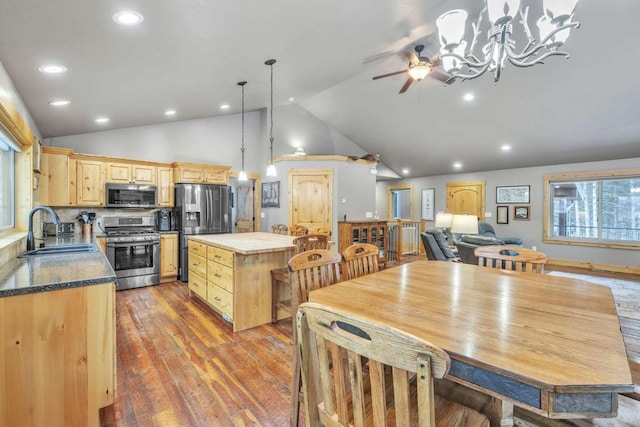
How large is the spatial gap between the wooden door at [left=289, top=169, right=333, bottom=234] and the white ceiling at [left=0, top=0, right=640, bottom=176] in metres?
1.63

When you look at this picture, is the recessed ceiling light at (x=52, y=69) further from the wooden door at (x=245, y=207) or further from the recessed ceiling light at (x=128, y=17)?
the wooden door at (x=245, y=207)

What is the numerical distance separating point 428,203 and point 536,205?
108 inches

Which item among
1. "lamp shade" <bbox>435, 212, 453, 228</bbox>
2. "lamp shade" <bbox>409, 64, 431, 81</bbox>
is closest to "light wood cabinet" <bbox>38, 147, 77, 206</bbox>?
"lamp shade" <bbox>409, 64, 431, 81</bbox>

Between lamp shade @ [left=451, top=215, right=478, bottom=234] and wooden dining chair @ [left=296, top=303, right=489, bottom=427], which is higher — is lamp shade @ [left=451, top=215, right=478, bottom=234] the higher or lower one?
the higher one

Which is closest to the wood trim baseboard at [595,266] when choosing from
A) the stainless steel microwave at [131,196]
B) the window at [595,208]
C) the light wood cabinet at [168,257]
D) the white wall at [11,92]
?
the window at [595,208]

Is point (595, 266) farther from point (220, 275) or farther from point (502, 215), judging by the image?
point (220, 275)

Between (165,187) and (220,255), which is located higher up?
(165,187)

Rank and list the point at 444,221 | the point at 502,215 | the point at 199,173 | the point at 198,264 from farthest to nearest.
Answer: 1. the point at 502,215
2. the point at 199,173
3. the point at 444,221
4. the point at 198,264

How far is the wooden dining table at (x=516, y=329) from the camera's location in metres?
0.80

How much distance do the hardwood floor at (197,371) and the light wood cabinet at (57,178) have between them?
6.67ft

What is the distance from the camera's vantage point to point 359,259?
2193mm

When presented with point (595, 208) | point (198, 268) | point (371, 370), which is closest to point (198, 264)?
point (198, 268)

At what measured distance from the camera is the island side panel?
10.3ft

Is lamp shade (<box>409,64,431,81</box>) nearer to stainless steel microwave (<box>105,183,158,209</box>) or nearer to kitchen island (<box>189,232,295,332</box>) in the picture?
kitchen island (<box>189,232,295,332</box>)
